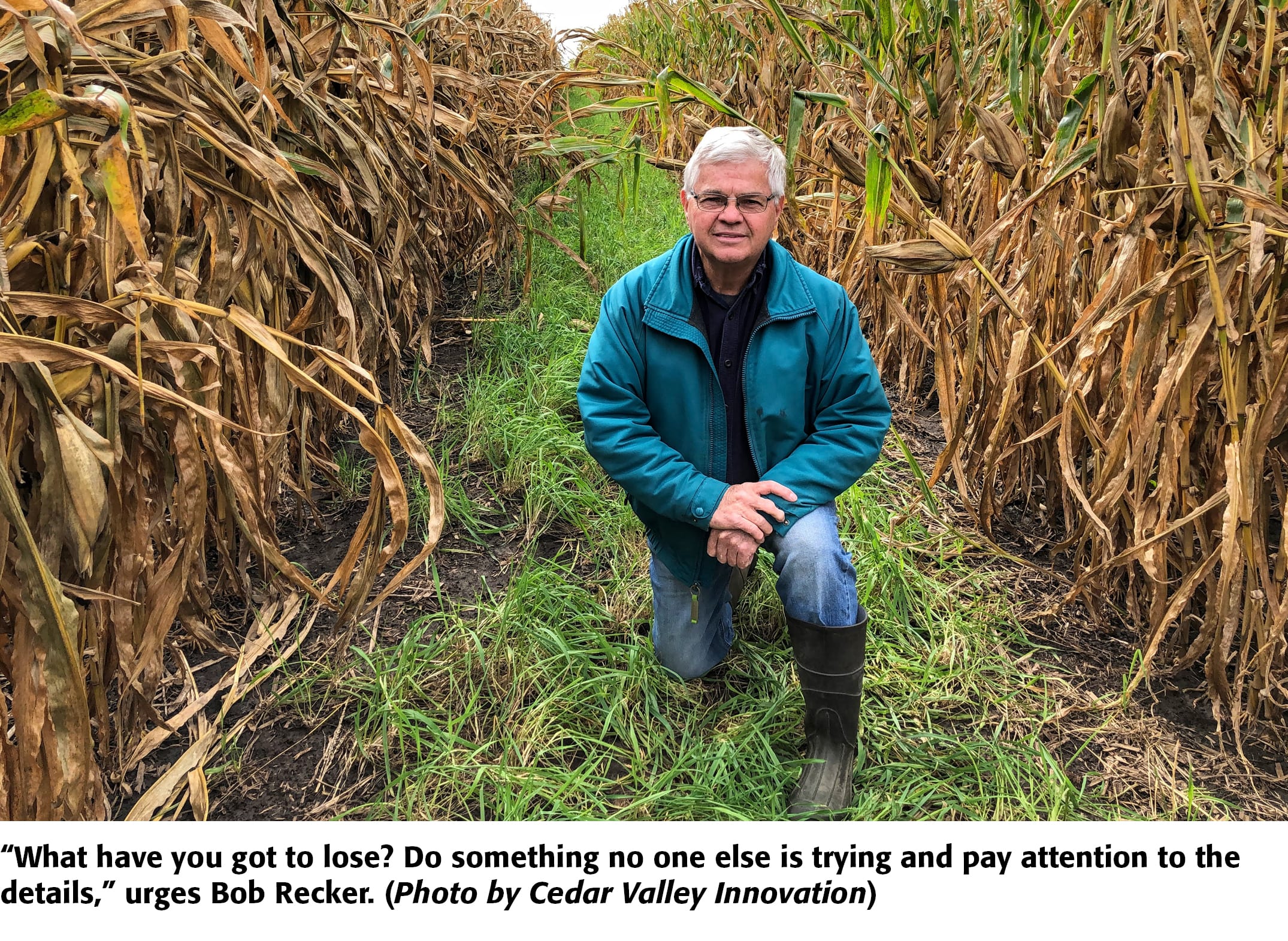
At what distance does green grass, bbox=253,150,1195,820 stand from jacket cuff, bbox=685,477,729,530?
0.41 m

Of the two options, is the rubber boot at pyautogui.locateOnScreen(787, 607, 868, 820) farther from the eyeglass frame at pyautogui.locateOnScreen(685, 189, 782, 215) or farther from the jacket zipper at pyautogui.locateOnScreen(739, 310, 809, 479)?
the eyeglass frame at pyautogui.locateOnScreen(685, 189, 782, 215)

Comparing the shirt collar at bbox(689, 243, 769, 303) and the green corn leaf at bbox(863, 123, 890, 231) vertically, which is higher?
the green corn leaf at bbox(863, 123, 890, 231)

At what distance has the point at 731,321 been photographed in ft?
5.63

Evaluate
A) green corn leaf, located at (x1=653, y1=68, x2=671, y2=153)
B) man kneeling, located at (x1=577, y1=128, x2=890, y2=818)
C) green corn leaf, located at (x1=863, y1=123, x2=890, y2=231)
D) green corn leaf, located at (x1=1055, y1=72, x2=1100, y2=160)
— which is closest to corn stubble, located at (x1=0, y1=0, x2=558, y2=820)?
man kneeling, located at (x1=577, y1=128, x2=890, y2=818)

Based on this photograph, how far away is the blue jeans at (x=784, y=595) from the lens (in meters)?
1.60

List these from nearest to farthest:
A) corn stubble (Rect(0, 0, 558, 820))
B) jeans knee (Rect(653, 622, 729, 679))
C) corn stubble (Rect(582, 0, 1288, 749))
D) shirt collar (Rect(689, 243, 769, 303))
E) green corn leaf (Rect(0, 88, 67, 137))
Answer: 1. green corn leaf (Rect(0, 88, 67, 137))
2. corn stubble (Rect(0, 0, 558, 820))
3. corn stubble (Rect(582, 0, 1288, 749))
4. shirt collar (Rect(689, 243, 769, 303))
5. jeans knee (Rect(653, 622, 729, 679))

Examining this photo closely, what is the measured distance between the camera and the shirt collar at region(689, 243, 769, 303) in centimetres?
171

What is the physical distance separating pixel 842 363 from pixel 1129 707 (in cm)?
91

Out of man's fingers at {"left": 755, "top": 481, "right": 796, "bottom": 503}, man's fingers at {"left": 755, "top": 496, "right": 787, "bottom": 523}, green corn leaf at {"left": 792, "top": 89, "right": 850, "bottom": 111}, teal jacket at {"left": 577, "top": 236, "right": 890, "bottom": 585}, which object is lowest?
man's fingers at {"left": 755, "top": 496, "right": 787, "bottom": 523}

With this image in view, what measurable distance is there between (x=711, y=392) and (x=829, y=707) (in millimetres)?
601

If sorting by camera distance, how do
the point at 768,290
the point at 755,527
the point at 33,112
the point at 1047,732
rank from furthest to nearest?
the point at 1047,732
the point at 768,290
the point at 755,527
the point at 33,112

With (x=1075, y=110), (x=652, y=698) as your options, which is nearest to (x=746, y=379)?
(x=652, y=698)

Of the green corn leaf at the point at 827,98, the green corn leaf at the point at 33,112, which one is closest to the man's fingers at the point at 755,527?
the green corn leaf at the point at 827,98

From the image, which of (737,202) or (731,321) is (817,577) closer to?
(731,321)
